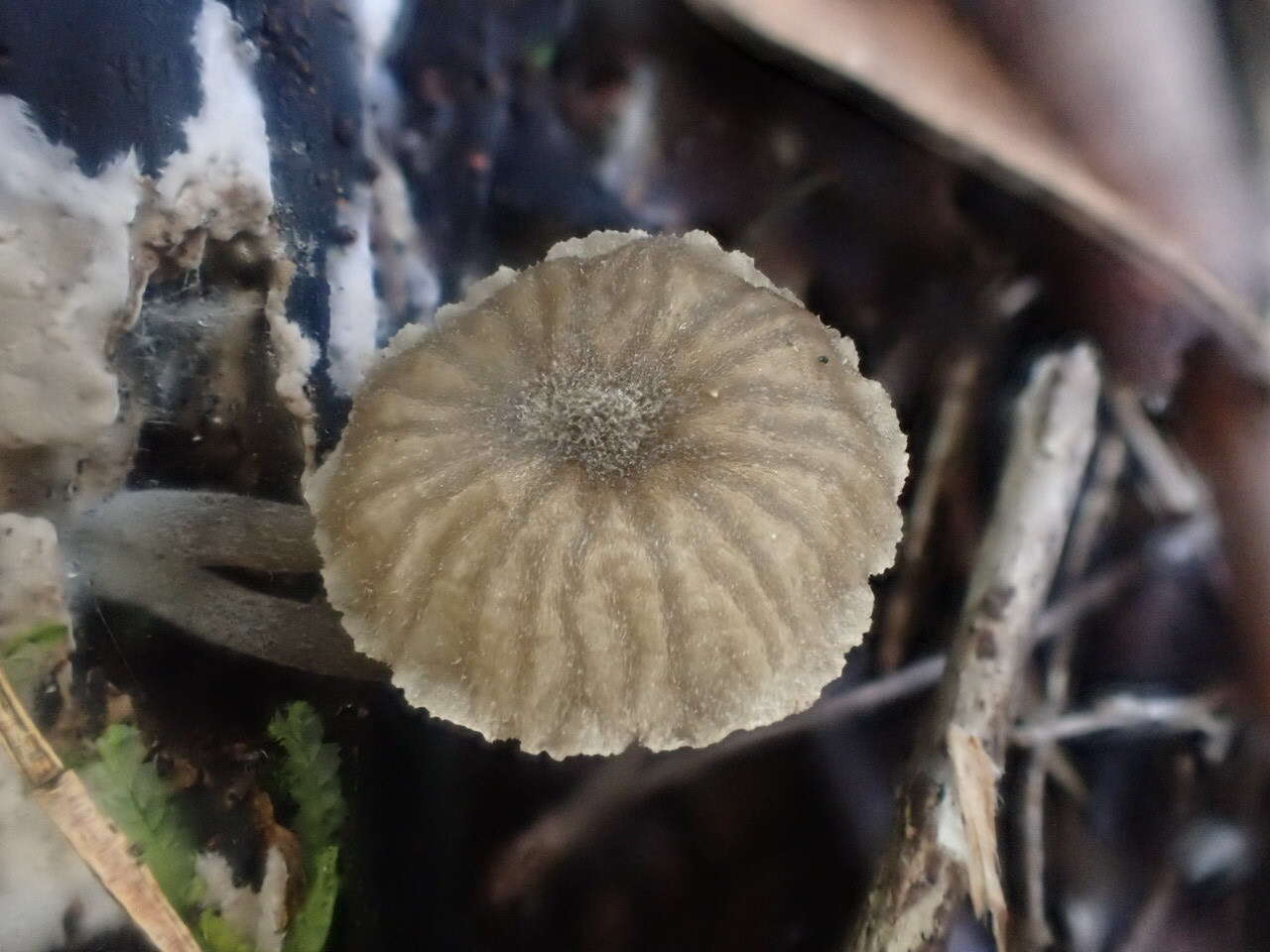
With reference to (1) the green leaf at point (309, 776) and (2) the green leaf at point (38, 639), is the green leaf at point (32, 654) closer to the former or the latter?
(2) the green leaf at point (38, 639)

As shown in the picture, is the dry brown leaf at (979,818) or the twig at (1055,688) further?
the twig at (1055,688)

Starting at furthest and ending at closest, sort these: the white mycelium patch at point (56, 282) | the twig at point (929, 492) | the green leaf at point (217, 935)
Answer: the twig at point (929, 492), the green leaf at point (217, 935), the white mycelium patch at point (56, 282)

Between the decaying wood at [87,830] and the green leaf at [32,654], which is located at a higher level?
the green leaf at [32,654]

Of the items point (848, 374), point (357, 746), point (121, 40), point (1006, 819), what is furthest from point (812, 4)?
point (1006, 819)

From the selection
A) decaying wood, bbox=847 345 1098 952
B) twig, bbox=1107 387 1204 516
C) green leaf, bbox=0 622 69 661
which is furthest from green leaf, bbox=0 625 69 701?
twig, bbox=1107 387 1204 516

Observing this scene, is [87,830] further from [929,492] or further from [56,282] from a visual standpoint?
[929,492]

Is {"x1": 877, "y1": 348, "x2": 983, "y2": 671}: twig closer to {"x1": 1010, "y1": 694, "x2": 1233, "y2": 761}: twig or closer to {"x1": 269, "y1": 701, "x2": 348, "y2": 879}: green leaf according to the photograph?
{"x1": 1010, "y1": 694, "x2": 1233, "y2": 761}: twig

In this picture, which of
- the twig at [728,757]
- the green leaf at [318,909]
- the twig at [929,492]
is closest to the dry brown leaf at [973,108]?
the twig at [929,492]

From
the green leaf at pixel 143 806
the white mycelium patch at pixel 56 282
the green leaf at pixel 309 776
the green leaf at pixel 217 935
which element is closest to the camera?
the white mycelium patch at pixel 56 282
